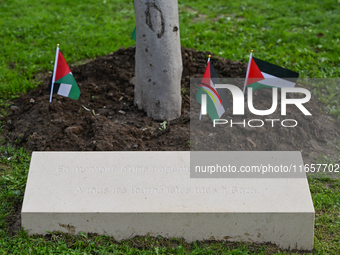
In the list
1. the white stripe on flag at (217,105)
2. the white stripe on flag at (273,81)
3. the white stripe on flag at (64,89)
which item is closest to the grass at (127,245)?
the white stripe on flag at (217,105)

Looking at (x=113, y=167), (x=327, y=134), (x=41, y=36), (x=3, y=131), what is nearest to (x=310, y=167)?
(x=327, y=134)

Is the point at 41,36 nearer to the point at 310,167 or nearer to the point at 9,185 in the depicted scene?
the point at 9,185

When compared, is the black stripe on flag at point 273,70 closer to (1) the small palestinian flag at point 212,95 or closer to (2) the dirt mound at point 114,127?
(2) the dirt mound at point 114,127

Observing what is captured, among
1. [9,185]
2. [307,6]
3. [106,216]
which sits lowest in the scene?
[9,185]

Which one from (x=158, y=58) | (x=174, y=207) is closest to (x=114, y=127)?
(x=158, y=58)

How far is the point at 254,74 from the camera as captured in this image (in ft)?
16.8

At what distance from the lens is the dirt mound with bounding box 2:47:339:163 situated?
15.8 ft

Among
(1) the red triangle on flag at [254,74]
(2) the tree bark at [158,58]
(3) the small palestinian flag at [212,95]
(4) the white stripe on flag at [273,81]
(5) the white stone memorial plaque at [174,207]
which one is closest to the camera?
(5) the white stone memorial plaque at [174,207]

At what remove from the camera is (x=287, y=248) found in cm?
364

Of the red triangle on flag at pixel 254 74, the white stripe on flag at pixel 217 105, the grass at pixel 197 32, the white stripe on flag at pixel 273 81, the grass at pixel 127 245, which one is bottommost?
the grass at pixel 127 245

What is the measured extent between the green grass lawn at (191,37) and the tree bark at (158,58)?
1.68 metres

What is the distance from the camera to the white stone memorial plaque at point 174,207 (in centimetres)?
354

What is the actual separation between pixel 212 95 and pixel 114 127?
1238mm

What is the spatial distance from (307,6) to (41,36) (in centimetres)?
545
